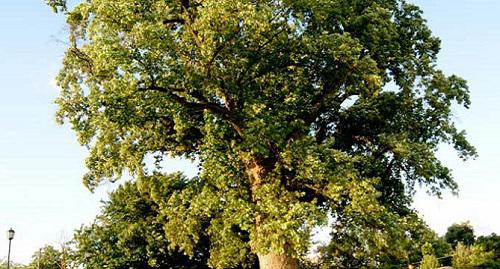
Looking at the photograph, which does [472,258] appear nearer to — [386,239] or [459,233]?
[386,239]

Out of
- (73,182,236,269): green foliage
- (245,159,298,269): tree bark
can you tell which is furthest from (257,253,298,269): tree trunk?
(73,182,236,269): green foliage

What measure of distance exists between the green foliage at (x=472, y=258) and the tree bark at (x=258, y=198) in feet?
50.2

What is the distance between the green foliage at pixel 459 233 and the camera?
4744 centimetres

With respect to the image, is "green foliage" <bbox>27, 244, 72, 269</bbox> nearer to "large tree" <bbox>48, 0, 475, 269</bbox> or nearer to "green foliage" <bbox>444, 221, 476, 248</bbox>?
"large tree" <bbox>48, 0, 475, 269</bbox>

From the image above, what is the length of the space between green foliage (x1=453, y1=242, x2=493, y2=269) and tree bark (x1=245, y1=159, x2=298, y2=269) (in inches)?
603

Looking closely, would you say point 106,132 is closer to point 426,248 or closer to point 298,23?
point 298,23

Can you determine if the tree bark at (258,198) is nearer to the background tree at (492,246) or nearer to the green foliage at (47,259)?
the background tree at (492,246)

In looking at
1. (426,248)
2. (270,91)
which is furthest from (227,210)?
(426,248)

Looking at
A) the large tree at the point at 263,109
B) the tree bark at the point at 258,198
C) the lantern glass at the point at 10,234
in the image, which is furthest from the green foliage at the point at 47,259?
the tree bark at the point at 258,198

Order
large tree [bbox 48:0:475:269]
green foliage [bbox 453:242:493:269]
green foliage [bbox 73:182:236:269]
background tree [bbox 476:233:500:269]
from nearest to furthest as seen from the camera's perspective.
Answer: large tree [bbox 48:0:475:269] → green foliage [bbox 73:182:236:269] → background tree [bbox 476:233:500:269] → green foliage [bbox 453:242:493:269]

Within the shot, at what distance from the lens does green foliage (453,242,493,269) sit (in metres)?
30.0

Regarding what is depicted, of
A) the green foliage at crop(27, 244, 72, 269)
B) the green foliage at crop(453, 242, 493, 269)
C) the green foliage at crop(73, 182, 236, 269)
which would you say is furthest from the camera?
the green foliage at crop(27, 244, 72, 269)

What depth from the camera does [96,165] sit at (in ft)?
65.5

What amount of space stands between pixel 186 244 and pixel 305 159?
5.77 m
